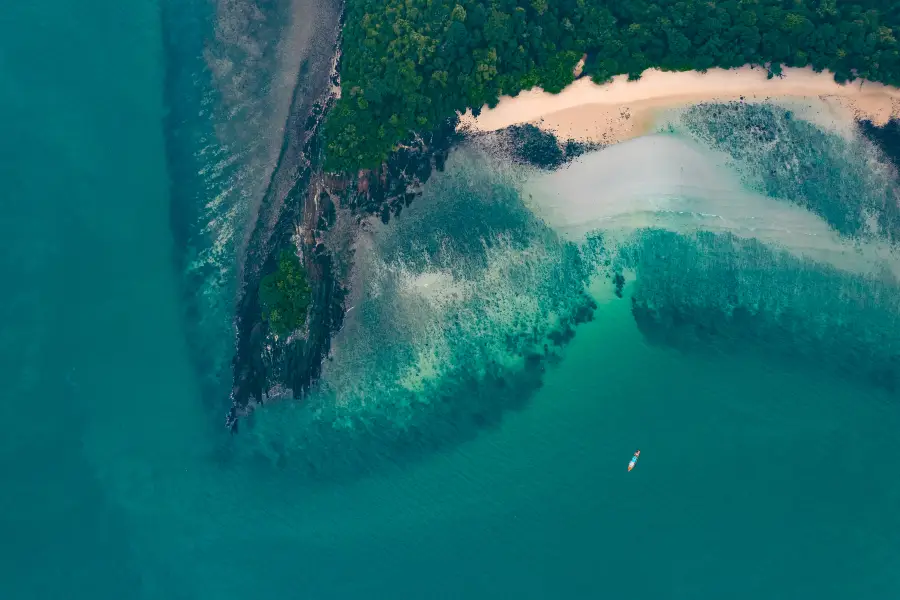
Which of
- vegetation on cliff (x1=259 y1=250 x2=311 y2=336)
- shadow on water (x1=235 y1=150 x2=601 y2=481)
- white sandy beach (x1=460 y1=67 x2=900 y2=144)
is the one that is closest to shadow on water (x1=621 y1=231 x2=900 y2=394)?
shadow on water (x1=235 y1=150 x2=601 y2=481)

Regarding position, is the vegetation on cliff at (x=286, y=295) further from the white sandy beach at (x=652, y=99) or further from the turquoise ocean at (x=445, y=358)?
the white sandy beach at (x=652, y=99)

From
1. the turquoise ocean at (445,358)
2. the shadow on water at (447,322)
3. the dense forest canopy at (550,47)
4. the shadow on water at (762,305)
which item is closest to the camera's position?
the dense forest canopy at (550,47)

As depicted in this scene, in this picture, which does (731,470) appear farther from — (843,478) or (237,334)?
(237,334)

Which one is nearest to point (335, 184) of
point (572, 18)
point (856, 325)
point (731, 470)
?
point (572, 18)

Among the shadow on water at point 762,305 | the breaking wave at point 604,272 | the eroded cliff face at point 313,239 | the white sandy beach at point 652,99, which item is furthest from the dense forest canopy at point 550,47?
the shadow on water at point 762,305

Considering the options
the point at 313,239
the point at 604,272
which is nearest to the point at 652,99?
the point at 604,272

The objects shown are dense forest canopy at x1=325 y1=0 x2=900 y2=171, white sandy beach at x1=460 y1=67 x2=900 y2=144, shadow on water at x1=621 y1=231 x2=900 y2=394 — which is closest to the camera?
dense forest canopy at x1=325 y1=0 x2=900 y2=171

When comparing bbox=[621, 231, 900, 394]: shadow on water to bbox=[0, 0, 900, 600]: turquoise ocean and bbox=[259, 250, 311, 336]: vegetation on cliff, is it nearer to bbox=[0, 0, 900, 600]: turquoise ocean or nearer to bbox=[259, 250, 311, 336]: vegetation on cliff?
bbox=[0, 0, 900, 600]: turquoise ocean
